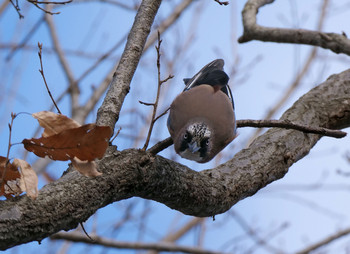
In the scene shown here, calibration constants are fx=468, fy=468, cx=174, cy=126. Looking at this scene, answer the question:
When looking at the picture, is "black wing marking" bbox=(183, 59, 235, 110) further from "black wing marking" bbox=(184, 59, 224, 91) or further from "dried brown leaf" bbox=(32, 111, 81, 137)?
"dried brown leaf" bbox=(32, 111, 81, 137)

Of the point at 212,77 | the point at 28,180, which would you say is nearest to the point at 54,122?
the point at 28,180

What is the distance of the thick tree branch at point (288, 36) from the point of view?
382 centimetres

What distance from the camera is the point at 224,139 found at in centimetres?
348

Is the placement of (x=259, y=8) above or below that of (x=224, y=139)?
above

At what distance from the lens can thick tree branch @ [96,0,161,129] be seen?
2389 millimetres

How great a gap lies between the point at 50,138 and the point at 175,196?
0.64m

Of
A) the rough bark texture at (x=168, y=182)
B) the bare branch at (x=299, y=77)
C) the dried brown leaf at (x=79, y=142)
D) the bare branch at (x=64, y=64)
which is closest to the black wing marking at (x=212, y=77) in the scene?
the rough bark texture at (x=168, y=182)

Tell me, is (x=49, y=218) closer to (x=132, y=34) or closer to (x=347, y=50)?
(x=132, y=34)

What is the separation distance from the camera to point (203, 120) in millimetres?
3512

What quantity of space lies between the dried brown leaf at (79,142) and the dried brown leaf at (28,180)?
0.09m

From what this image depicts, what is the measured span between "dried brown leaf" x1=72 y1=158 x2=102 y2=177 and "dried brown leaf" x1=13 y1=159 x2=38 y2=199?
167 mm

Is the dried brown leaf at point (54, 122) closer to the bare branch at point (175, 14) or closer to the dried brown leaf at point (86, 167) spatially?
the dried brown leaf at point (86, 167)

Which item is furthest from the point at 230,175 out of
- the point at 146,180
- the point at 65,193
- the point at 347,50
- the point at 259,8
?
the point at 259,8

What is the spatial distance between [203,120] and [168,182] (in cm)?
148
